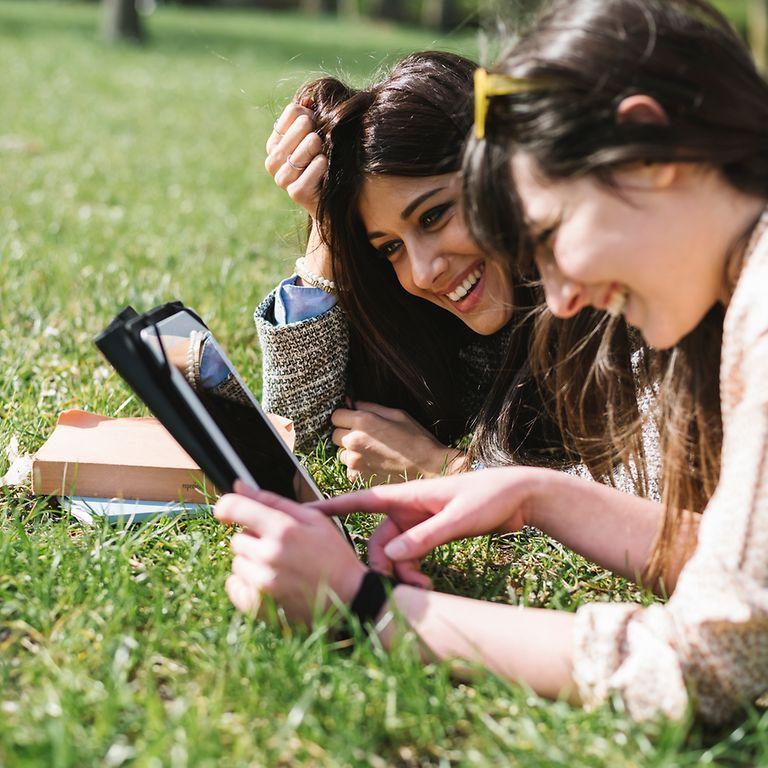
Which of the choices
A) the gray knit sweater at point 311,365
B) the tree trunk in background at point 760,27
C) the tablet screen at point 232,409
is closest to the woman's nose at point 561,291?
the tablet screen at point 232,409

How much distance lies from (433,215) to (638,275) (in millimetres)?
1134

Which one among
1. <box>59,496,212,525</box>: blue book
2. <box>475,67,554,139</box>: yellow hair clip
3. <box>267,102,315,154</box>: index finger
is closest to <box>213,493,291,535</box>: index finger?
<box>59,496,212,525</box>: blue book

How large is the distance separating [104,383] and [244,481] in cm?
146

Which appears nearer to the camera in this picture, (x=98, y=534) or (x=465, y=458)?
(x=98, y=534)

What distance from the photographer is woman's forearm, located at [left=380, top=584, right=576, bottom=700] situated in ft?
6.23

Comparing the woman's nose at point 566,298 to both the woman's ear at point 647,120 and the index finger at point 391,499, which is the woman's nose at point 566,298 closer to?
the woman's ear at point 647,120

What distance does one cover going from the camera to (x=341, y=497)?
7.75 feet

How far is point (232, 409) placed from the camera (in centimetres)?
246

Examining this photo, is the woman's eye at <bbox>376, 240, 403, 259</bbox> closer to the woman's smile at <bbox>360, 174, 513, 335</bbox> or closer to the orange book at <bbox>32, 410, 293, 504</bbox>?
the woman's smile at <bbox>360, 174, 513, 335</bbox>

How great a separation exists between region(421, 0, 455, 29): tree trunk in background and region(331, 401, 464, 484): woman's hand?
88.4 feet

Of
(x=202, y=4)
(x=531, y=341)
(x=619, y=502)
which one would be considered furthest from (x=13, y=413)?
(x=202, y=4)

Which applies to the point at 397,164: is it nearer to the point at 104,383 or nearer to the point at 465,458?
the point at 465,458

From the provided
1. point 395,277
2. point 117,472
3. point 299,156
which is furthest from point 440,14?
point 117,472

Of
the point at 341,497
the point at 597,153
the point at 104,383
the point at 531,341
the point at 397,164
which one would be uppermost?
the point at 597,153
